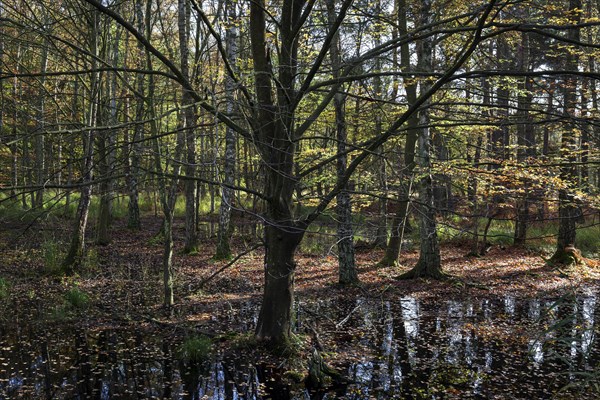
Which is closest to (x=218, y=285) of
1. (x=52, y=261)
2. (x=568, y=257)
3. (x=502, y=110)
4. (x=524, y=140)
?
(x=52, y=261)

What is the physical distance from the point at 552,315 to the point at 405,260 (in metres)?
6.07

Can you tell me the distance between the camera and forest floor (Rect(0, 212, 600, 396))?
786 centimetres

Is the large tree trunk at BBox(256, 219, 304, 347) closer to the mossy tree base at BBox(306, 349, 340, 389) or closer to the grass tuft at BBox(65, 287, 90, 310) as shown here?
the mossy tree base at BBox(306, 349, 340, 389)

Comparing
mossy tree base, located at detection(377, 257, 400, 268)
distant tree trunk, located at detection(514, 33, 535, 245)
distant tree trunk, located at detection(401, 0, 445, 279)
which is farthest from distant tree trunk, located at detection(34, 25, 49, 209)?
mossy tree base, located at detection(377, 257, 400, 268)

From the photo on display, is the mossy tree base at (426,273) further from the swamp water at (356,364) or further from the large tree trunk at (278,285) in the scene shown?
the large tree trunk at (278,285)

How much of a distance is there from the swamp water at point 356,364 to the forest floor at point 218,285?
Answer: 37cm

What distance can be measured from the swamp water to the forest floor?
0.37 m

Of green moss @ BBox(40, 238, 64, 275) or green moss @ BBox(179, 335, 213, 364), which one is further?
green moss @ BBox(40, 238, 64, 275)

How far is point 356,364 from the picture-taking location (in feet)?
20.3

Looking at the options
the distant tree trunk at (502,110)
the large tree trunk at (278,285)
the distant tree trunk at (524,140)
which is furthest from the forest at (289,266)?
the distant tree trunk at (524,140)

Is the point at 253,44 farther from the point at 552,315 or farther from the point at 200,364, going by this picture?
the point at 552,315

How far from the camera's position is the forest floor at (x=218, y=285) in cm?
786

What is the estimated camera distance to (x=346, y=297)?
9.95 metres

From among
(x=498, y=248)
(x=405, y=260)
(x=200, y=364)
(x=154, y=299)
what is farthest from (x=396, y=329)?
(x=498, y=248)
